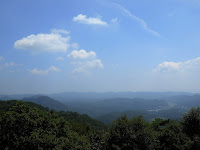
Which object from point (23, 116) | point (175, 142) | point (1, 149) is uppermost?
point (23, 116)

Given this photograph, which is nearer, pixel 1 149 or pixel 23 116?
pixel 1 149

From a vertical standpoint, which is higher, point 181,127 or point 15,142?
point 15,142

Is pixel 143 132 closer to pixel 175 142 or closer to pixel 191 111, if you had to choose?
pixel 175 142

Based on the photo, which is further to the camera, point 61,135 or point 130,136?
point 61,135

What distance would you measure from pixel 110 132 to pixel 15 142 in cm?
913

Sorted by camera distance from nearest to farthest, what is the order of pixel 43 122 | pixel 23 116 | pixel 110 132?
1. pixel 23 116
2. pixel 43 122
3. pixel 110 132

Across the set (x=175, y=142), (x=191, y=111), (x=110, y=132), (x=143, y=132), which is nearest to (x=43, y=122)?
(x=110, y=132)

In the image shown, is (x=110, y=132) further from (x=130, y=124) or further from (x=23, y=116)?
(x=23, y=116)

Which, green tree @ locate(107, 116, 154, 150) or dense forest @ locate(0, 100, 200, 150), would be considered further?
green tree @ locate(107, 116, 154, 150)

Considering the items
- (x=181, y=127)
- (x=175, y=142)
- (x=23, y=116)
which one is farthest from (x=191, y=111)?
(x=23, y=116)

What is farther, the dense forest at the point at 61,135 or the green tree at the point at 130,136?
the green tree at the point at 130,136

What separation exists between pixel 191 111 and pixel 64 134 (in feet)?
57.4

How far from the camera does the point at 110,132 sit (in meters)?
16.2

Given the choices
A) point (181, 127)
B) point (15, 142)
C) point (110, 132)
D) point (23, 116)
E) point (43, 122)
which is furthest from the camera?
point (181, 127)
